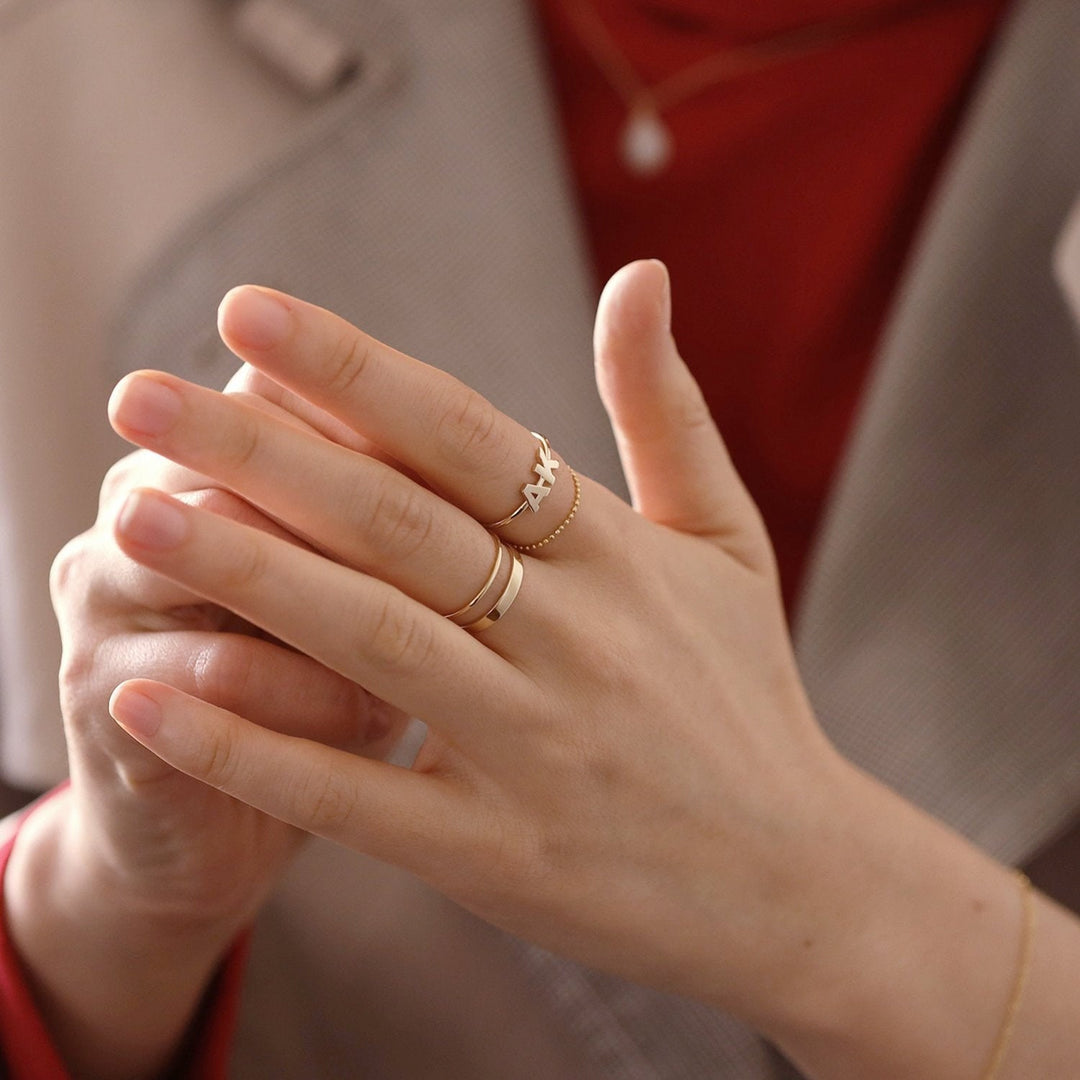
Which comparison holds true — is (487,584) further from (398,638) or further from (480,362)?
(480,362)

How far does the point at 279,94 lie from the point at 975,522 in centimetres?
37

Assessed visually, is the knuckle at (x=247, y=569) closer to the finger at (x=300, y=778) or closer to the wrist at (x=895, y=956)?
the finger at (x=300, y=778)

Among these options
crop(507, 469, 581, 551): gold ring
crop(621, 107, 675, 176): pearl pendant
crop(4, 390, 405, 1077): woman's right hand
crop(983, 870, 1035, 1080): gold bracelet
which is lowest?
crop(983, 870, 1035, 1080): gold bracelet

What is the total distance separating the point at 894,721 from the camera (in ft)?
1.55

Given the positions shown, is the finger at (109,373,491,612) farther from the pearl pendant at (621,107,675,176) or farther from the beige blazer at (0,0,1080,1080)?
the pearl pendant at (621,107,675,176)

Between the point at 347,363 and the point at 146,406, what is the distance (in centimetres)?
5

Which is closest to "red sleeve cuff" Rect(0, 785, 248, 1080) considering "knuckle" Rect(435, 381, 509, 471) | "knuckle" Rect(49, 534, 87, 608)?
"knuckle" Rect(49, 534, 87, 608)

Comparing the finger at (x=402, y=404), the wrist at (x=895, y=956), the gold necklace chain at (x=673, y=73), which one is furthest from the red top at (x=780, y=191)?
the finger at (x=402, y=404)

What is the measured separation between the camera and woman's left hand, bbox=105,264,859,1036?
248 millimetres

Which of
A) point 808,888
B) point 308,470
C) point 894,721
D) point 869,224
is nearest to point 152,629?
point 308,470

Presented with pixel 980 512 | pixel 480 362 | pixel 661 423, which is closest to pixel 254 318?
pixel 661 423

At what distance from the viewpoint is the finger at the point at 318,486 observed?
0.77 feet

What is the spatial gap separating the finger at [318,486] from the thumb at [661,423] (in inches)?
2.7

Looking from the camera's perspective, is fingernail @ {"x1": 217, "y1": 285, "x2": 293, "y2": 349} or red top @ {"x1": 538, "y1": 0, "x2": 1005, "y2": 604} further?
red top @ {"x1": 538, "y1": 0, "x2": 1005, "y2": 604}
